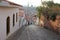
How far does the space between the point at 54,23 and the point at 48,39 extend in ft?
20.8

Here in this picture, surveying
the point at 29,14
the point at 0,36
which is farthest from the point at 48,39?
the point at 29,14

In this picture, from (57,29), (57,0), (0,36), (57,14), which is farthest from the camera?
(57,0)

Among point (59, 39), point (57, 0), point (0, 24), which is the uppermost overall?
point (57, 0)

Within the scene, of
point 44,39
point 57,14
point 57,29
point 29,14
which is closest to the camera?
point 44,39

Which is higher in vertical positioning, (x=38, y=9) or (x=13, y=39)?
(x=38, y=9)

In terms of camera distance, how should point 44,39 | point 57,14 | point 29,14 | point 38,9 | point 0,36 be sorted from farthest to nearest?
point 29,14 → point 38,9 → point 57,14 → point 44,39 → point 0,36

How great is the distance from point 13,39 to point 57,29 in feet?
19.4

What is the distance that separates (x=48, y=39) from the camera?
12.9 meters

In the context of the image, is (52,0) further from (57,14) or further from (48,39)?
(48,39)

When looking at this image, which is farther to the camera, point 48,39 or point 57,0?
point 57,0

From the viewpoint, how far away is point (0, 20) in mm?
10891

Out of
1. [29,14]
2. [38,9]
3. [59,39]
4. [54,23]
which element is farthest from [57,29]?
[29,14]

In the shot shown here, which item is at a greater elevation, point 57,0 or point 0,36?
point 57,0

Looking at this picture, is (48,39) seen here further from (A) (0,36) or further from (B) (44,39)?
(A) (0,36)
